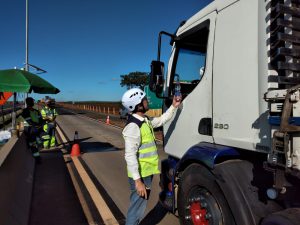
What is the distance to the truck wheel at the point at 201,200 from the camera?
3057 millimetres

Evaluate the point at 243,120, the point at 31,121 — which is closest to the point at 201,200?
the point at 243,120

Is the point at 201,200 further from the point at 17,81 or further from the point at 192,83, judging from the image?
the point at 17,81

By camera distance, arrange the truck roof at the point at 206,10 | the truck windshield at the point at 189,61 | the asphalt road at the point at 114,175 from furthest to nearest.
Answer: the asphalt road at the point at 114,175 < the truck windshield at the point at 189,61 < the truck roof at the point at 206,10

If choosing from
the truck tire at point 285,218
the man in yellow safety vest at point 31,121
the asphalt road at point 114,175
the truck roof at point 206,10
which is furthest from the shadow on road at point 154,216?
the man in yellow safety vest at point 31,121

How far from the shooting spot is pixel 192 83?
427cm

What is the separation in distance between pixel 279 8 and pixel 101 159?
8.50 meters

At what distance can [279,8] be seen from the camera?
2611mm

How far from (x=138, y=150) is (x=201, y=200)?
0.88 metres

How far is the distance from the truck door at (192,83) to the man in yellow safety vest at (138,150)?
54 cm

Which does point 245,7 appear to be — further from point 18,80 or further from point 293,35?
point 18,80

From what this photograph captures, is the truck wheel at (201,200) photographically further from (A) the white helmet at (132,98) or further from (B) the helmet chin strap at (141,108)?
(A) the white helmet at (132,98)

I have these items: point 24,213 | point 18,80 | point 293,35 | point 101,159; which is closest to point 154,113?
point 101,159

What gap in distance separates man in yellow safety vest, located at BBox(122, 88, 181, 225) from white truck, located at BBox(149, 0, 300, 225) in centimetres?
41

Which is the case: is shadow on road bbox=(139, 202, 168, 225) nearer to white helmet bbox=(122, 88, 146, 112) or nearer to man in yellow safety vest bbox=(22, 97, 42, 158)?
white helmet bbox=(122, 88, 146, 112)
